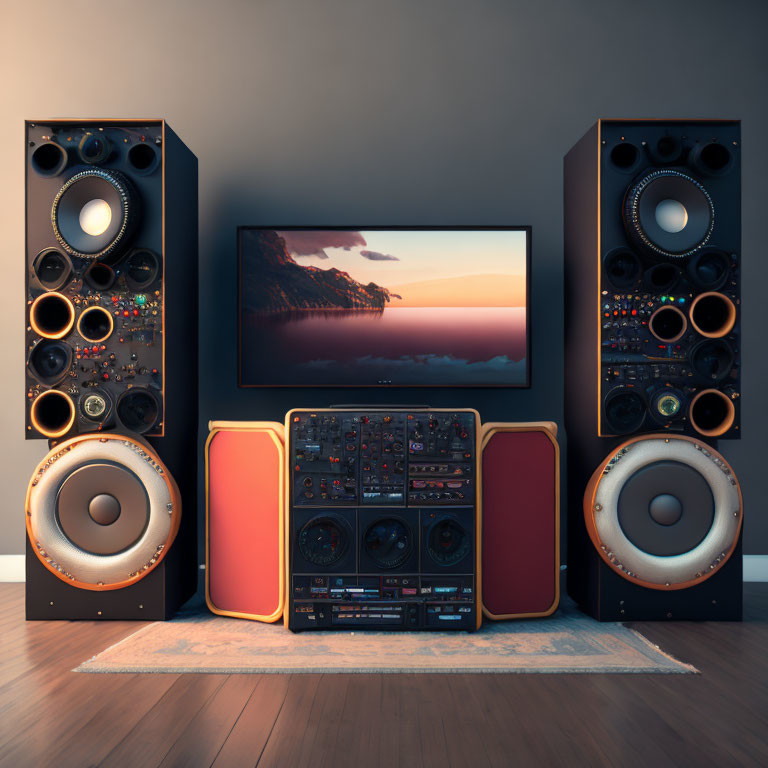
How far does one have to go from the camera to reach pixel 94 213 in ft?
6.69

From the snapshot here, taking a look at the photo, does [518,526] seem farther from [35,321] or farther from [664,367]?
[35,321]

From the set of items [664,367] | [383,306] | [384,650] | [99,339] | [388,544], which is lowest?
[384,650]

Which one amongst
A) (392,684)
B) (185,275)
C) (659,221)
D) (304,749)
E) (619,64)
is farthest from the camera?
(619,64)

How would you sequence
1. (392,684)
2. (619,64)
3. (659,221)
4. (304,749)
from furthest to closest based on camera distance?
1. (619,64)
2. (659,221)
3. (392,684)
4. (304,749)

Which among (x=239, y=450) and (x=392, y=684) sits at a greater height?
(x=239, y=450)

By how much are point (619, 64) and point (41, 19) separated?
284cm

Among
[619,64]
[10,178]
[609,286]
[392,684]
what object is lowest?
[392,684]

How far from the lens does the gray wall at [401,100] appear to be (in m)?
2.59

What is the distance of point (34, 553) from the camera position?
2043mm

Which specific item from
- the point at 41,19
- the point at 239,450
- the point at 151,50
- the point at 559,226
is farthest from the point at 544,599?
the point at 41,19

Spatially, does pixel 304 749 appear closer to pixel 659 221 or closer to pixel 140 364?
pixel 140 364

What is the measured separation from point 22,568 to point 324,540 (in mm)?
1658

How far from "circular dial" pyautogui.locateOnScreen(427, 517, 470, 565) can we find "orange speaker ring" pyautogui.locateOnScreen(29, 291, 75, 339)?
1.58m

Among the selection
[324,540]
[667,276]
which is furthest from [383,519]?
[667,276]
